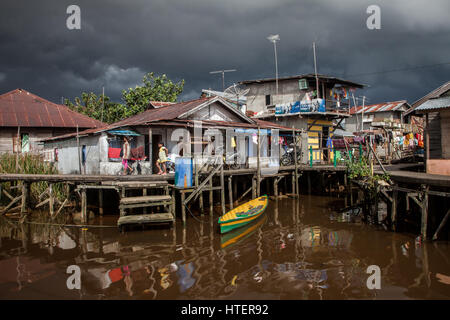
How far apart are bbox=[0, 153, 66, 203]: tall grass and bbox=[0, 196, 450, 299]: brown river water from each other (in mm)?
3378

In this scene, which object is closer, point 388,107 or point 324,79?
point 324,79

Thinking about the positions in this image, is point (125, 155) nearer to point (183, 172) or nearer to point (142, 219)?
point (183, 172)

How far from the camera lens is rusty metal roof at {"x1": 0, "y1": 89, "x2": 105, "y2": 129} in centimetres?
2277

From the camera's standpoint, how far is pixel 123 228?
1211 centimetres

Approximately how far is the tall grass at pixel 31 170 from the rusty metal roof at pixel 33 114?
513 cm

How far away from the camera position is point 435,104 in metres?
12.0

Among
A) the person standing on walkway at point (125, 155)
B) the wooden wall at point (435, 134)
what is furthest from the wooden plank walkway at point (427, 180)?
the person standing on walkway at point (125, 155)

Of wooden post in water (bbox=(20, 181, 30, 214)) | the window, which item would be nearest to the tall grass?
wooden post in water (bbox=(20, 181, 30, 214))

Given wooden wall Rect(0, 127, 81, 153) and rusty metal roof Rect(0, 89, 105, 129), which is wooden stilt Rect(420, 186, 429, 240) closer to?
wooden wall Rect(0, 127, 81, 153)

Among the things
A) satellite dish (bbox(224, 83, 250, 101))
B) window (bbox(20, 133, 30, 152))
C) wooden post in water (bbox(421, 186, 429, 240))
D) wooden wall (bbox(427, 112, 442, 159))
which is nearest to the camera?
wooden post in water (bbox(421, 186, 429, 240))

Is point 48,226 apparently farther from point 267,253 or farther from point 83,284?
point 267,253

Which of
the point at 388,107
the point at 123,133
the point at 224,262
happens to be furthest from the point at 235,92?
the point at 224,262

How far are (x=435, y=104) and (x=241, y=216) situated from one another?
8.81m

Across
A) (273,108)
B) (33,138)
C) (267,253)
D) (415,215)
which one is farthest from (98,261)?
(273,108)
